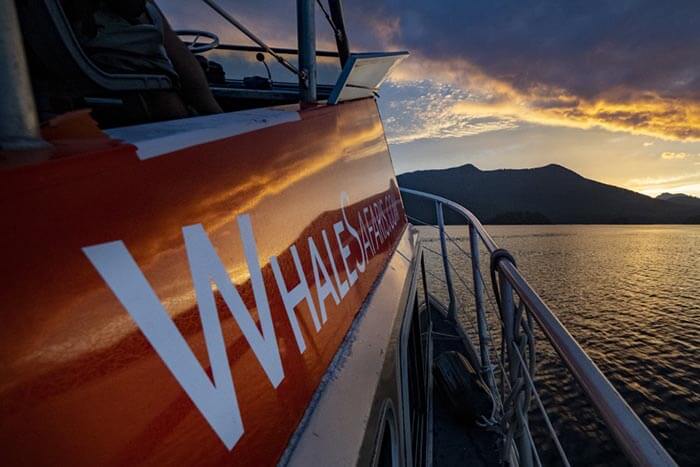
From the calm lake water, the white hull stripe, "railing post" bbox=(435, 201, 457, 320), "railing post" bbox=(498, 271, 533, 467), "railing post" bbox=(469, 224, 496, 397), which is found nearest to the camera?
the white hull stripe

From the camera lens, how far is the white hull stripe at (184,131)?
61cm

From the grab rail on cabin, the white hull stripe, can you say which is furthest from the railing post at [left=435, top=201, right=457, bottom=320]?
the white hull stripe

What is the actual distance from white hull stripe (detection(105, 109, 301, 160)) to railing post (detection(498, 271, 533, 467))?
4.46 ft

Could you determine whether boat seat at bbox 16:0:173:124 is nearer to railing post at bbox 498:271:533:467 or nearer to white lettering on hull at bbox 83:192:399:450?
white lettering on hull at bbox 83:192:399:450

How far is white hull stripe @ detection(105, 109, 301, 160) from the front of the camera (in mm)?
605

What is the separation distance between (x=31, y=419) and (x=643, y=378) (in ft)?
51.9

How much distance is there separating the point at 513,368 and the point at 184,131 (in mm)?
1770

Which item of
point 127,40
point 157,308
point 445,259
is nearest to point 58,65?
point 127,40

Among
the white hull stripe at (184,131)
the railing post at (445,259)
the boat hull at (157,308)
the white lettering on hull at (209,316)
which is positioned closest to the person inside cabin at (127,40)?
the white hull stripe at (184,131)

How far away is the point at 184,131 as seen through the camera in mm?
713

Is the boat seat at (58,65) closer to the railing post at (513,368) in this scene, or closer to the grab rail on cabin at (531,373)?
the grab rail on cabin at (531,373)

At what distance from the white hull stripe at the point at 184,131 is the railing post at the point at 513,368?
136cm

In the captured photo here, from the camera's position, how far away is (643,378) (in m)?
11.8

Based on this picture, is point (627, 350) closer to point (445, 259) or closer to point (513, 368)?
point (445, 259)
